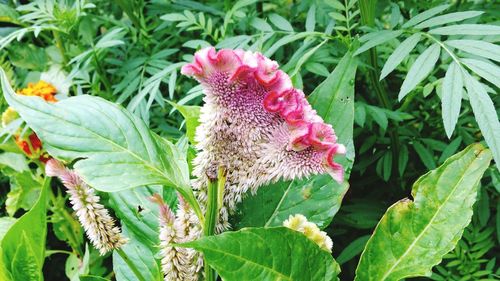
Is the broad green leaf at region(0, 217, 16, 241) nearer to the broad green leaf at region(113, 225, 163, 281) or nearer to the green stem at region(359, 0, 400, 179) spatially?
the broad green leaf at region(113, 225, 163, 281)

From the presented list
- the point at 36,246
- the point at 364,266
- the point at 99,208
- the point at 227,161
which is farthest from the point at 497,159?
the point at 36,246

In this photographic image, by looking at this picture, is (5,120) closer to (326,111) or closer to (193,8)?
(193,8)

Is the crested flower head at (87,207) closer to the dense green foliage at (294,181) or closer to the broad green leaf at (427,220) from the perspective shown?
the dense green foliage at (294,181)

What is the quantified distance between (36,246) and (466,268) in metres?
0.79

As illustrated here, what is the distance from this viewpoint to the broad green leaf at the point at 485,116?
0.84m

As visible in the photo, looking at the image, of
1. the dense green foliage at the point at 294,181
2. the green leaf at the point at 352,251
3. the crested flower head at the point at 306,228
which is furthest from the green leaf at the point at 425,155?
the crested flower head at the point at 306,228

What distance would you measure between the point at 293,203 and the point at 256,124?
26 centimetres

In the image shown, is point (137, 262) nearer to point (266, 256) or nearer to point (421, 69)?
point (266, 256)

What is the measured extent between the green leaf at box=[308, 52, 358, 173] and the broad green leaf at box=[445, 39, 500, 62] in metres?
0.18

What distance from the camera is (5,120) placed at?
1428mm

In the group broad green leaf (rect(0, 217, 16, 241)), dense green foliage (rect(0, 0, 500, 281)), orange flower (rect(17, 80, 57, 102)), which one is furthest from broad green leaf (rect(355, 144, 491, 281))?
orange flower (rect(17, 80, 57, 102))

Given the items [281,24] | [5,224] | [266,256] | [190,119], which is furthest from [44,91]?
[266,256]

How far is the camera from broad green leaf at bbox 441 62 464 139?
86 cm

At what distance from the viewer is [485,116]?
873 millimetres
